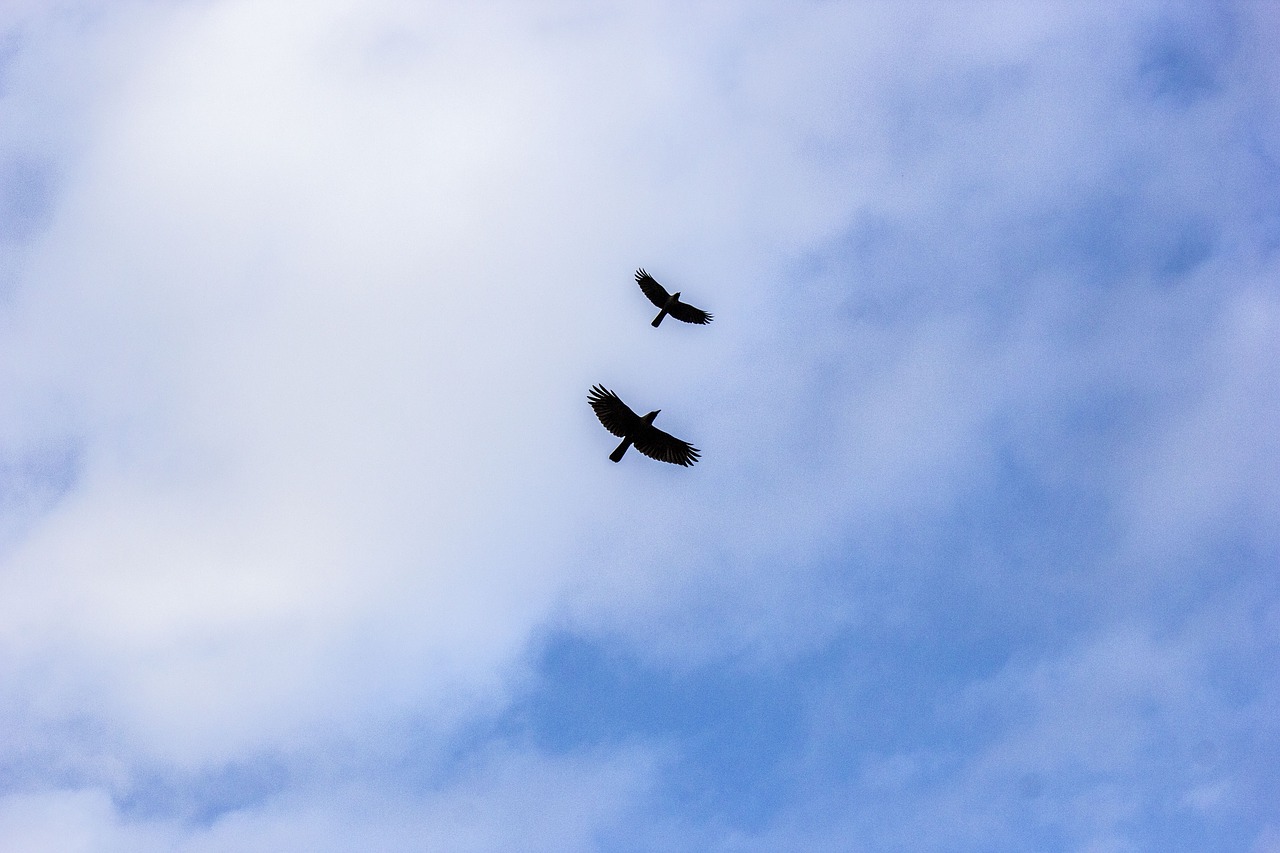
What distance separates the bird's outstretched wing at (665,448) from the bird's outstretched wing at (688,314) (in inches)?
186

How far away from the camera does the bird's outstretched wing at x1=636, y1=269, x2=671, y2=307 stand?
4722 centimetres

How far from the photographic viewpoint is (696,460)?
150 feet

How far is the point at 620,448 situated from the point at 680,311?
585 cm

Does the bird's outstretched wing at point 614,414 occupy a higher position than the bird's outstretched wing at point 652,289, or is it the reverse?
the bird's outstretched wing at point 652,289

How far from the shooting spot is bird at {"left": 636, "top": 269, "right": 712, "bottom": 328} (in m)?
47.3

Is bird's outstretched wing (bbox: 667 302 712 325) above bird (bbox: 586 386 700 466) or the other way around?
above

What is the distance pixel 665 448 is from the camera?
45.8m

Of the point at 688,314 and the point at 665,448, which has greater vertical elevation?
the point at 688,314

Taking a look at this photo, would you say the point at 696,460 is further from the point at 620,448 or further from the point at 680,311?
the point at 680,311

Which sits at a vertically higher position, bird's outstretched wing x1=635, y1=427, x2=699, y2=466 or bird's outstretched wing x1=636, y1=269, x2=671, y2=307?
bird's outstretched wing x1=636, y1=269, x2=671, y2=307

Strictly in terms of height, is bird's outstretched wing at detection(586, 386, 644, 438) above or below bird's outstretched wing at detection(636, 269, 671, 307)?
below

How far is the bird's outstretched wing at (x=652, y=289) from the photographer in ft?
155

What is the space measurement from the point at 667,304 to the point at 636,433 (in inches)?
202

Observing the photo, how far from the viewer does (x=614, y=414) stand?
45.1m
